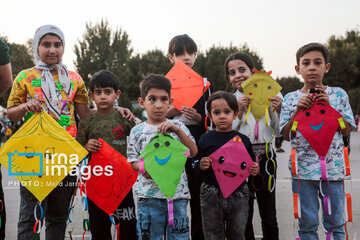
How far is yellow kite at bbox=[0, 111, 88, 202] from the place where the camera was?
8.43 ft

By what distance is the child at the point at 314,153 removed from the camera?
261 cm

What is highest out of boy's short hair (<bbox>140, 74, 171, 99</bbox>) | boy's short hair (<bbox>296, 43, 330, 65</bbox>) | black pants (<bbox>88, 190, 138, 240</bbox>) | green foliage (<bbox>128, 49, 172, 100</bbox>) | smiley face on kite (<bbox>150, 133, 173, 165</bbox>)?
green foliage (<bbox>128, 49, 172, 100</bbox>)

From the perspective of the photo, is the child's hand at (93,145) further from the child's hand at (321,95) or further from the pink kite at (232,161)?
the child's hand at (321,95)

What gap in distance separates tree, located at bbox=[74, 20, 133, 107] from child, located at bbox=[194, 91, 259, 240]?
36.1m

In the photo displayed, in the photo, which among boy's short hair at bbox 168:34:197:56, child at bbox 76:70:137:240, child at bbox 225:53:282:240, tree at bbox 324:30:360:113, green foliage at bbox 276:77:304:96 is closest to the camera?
child at bbox 76:70:137:240

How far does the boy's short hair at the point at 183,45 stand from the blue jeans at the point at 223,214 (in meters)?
1.32

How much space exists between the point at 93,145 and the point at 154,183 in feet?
1.97

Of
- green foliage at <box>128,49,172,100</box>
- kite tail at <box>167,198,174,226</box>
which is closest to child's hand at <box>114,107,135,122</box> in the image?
kite tail at <box>167,198,174,226</box>

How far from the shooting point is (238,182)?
8.46ft

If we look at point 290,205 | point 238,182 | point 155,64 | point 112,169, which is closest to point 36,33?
point 112,169

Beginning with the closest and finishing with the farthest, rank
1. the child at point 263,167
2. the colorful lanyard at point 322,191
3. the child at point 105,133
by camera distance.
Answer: the colorful lanyard at point 322,191 < the child at point 105,133 < the child at point 263,167

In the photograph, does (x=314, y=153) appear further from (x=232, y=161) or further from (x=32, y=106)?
(x=32, y=106)

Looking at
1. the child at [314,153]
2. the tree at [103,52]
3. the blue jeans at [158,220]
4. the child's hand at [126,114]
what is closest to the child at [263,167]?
the child at [314,153]

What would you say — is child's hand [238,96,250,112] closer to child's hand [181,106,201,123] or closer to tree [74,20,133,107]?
child's hand [181,106,201,123]
